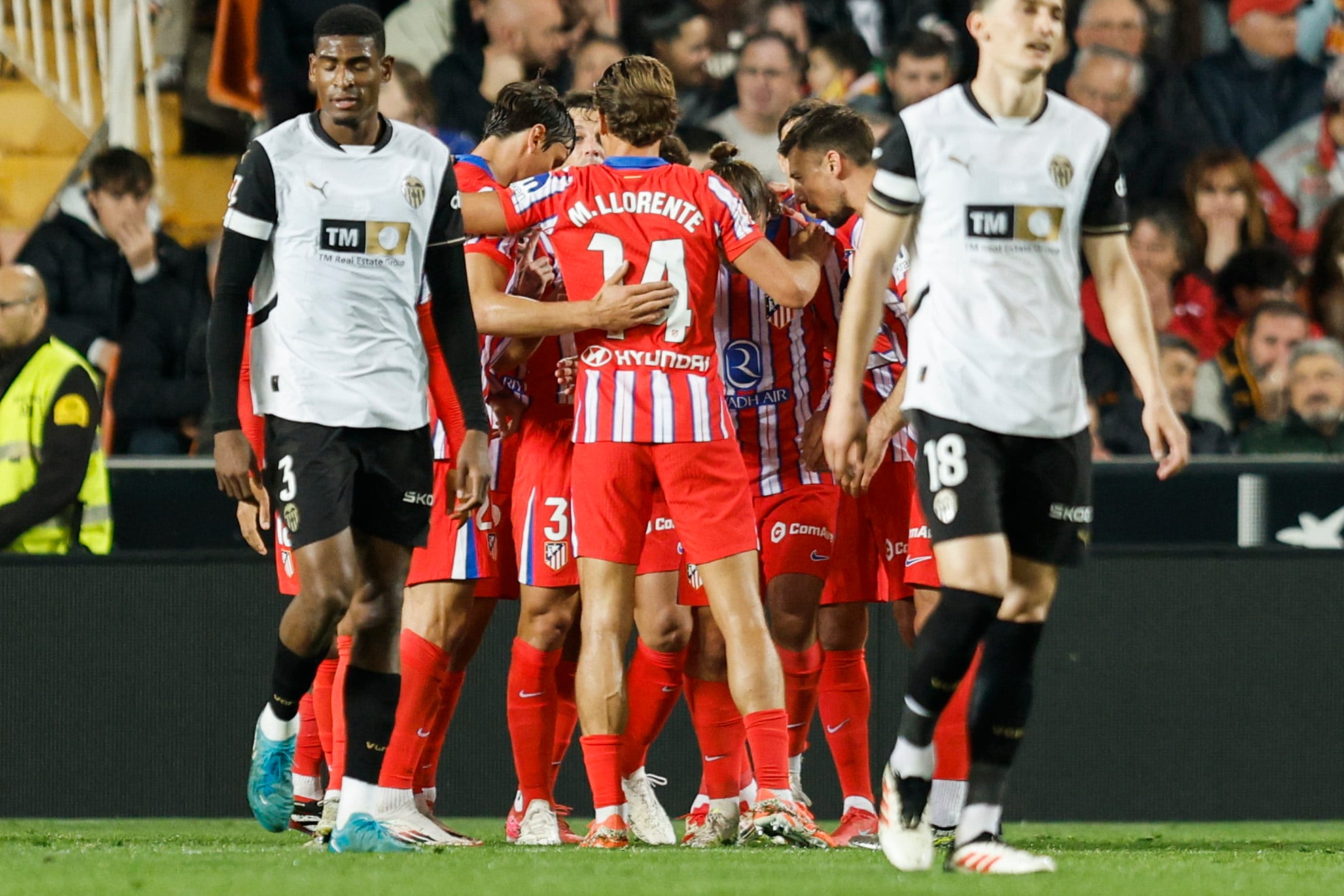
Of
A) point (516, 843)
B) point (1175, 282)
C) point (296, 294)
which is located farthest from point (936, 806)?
point (1175, 282)

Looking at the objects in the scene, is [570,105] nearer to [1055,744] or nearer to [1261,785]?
[1055,744]

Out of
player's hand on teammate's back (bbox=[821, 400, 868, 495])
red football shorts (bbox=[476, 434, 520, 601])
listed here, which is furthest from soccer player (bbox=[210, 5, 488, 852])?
player's hand on teammate's back (bbox=[821, 400, 868, 495])

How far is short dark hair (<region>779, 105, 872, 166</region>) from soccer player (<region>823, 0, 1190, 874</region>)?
162cm

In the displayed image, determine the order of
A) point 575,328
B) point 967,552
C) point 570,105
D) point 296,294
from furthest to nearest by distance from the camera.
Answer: point 570,105 → point 575,328 → point 296,294 → point 967,552

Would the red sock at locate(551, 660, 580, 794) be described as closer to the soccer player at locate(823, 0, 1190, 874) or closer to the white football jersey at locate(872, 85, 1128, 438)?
the soccer player at locate(823, 0, 1190, 874)

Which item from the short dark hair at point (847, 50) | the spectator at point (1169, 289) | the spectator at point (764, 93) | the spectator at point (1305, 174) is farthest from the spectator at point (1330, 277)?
the spectator at point (764, 93)

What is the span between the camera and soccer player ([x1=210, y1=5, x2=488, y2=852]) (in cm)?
485

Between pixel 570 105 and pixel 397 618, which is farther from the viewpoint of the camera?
pixel 570 105

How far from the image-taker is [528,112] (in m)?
6.32

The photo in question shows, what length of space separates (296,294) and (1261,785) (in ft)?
13.9

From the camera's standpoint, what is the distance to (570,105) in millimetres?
6977

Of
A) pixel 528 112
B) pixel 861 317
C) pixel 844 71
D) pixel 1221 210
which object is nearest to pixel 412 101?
pixel 844 71

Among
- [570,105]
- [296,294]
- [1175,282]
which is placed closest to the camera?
[296,294]

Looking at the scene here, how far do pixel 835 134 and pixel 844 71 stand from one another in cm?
375
